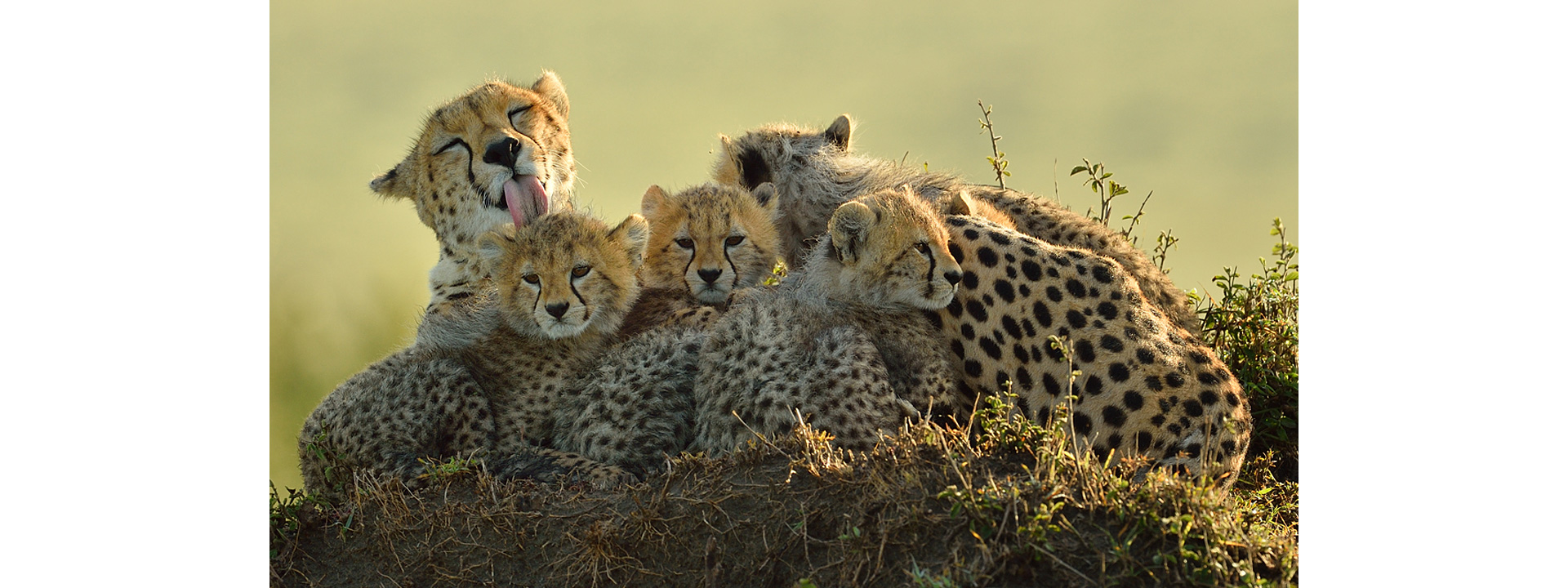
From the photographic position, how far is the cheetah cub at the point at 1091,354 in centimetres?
405

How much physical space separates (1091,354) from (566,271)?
1.91 meters

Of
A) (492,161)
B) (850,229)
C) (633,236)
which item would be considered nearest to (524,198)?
(492,161)

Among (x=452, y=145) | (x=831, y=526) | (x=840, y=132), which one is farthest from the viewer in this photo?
(x=840, y=132)

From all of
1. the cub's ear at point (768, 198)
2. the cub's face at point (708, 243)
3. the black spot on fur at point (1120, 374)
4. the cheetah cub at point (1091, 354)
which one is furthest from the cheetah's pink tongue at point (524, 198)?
the black spot on fur at point (1120, 374)

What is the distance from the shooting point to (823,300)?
4.38m

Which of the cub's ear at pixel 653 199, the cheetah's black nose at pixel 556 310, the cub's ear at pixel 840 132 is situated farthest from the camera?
the cub's ear at pixel 840 132

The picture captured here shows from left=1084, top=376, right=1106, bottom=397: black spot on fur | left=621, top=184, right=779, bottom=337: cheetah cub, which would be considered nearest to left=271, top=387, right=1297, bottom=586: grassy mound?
left=1084, top=376, right=1106, bottom=397: black spot on fur

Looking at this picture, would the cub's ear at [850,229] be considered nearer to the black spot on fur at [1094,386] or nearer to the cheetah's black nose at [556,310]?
the black spot on fur at [1094,386]

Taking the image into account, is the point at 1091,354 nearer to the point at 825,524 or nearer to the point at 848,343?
the point at 848,343

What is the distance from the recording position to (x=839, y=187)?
19.1ft

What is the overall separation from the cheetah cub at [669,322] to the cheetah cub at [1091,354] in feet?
3.24

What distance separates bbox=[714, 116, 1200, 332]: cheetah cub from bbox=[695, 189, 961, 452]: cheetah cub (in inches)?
29.8

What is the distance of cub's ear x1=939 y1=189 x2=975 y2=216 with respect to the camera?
4.77 meters

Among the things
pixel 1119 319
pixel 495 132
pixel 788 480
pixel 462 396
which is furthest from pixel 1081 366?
pixel 495 132
